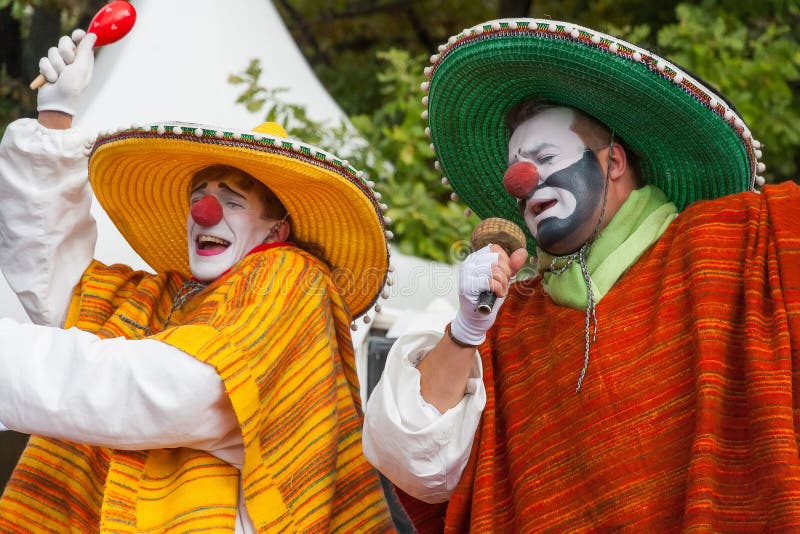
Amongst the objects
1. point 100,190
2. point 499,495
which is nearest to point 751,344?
point 499,495

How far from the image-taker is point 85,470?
8.93 ft

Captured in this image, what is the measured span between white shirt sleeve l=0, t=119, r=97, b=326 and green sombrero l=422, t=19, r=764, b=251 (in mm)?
920

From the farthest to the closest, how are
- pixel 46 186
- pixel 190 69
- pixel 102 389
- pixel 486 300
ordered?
pixel 190 69 < pixel 46 186 < pixel 102 389 < pixel 486 300

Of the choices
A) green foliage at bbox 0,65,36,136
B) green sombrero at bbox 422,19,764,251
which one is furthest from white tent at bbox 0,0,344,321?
green sombrero at bbox 422,19,764,251

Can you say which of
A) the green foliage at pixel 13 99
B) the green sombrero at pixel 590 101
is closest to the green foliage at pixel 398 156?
the green foliage at pixel 13 99

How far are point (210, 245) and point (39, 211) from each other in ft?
1.42

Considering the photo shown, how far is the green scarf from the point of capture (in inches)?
97.3

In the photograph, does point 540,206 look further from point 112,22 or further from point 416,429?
point 112,22

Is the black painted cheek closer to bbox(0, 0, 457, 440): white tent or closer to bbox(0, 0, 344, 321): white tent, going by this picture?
bbox(0, 0, 457, 440): white tent

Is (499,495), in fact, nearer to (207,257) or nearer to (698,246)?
(698,246)

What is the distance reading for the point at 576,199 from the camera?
250 cm

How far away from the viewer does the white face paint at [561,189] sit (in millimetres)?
2496

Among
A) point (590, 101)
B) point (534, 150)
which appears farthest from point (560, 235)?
point (590, 101)

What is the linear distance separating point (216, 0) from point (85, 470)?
2.52m
